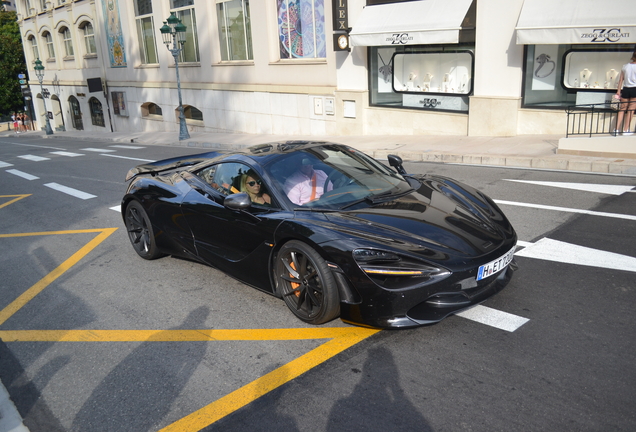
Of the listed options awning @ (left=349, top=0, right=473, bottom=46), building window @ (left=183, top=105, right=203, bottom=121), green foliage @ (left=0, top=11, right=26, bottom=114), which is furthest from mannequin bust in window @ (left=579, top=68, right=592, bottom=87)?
green foliage @ (left=0, top=11, right=26, bottom=114)

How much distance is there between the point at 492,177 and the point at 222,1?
1747 centimetres

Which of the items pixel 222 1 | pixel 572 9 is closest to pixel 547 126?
pixel 572 9

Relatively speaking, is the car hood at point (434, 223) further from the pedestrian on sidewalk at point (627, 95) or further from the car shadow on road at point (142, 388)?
the pedestrian on sidewalk at point (627, 95)

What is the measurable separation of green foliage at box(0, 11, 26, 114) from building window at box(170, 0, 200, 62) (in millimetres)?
37163

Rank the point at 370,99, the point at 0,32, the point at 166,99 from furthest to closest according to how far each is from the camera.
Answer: the point at 0,32 → the point at 166,99 → the point at 370,99

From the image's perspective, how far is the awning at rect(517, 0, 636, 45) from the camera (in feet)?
38.7

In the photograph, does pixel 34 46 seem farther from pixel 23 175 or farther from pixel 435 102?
pixel 435 102

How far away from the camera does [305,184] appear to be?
508 cm

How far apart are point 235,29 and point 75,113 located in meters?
24.9

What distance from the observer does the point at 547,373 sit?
367 centimetres

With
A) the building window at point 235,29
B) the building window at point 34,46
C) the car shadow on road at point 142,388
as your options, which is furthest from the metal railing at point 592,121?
the building window at point 34,46

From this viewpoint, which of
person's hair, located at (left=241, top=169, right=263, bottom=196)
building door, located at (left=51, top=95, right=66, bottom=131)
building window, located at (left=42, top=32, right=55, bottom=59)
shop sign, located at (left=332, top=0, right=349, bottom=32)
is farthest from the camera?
building door, located at (left=51, top=95, right=66, bottom=131)

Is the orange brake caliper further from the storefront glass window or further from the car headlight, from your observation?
the storefront glass window

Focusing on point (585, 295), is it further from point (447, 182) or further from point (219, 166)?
point (219, 166)
